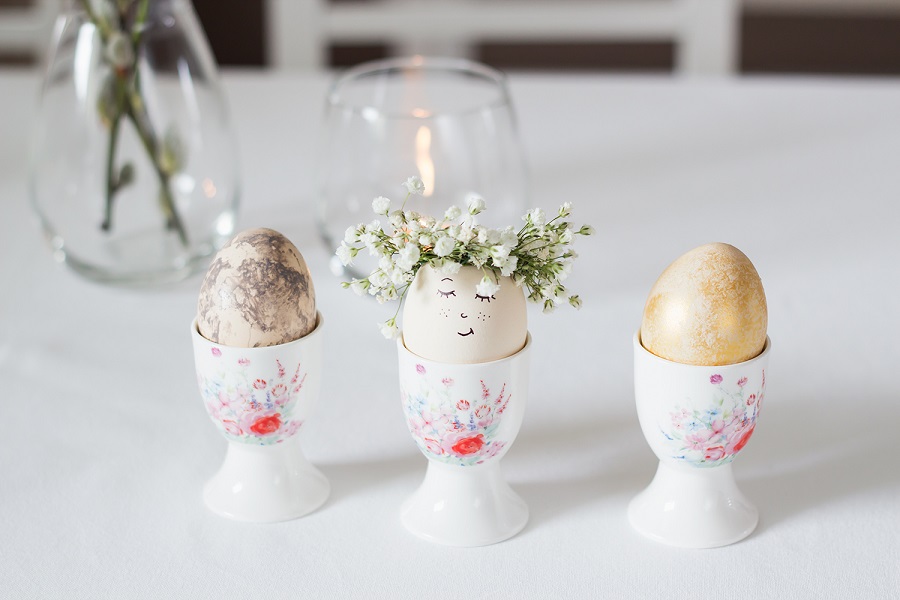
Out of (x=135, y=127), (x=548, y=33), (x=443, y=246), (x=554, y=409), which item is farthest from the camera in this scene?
(x=548, y=33)

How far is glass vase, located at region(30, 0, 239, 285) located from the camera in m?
1.02

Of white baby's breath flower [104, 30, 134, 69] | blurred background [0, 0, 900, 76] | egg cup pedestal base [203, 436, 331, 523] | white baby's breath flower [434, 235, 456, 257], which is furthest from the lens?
blurred background [0, 0, 900, 76]

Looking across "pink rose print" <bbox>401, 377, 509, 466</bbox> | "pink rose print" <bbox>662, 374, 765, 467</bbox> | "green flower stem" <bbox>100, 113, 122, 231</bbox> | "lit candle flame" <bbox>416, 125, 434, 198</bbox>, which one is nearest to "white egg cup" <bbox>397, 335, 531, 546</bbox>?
"pink rose print" <bbox>401, 377, 509, 466</bbox>

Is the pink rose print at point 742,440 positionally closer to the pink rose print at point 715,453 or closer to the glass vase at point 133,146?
the pink rose print at point 715,453

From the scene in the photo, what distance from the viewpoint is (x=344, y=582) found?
71cm

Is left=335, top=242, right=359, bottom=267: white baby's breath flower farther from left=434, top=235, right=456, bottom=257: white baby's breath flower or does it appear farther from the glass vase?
the glass vase

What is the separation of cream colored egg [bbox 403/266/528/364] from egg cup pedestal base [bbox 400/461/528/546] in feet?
0.31

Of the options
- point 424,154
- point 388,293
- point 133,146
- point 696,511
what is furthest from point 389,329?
point 133,146

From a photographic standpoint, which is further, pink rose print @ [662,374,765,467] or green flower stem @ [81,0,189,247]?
green flower stem @ [81,0,189,247]

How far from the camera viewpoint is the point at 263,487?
78 cm

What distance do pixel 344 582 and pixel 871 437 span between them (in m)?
0.45

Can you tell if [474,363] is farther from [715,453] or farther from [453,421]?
[715,453]

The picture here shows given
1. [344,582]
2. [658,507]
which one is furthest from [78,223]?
[658,507]

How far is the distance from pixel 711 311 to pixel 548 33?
1.29m
